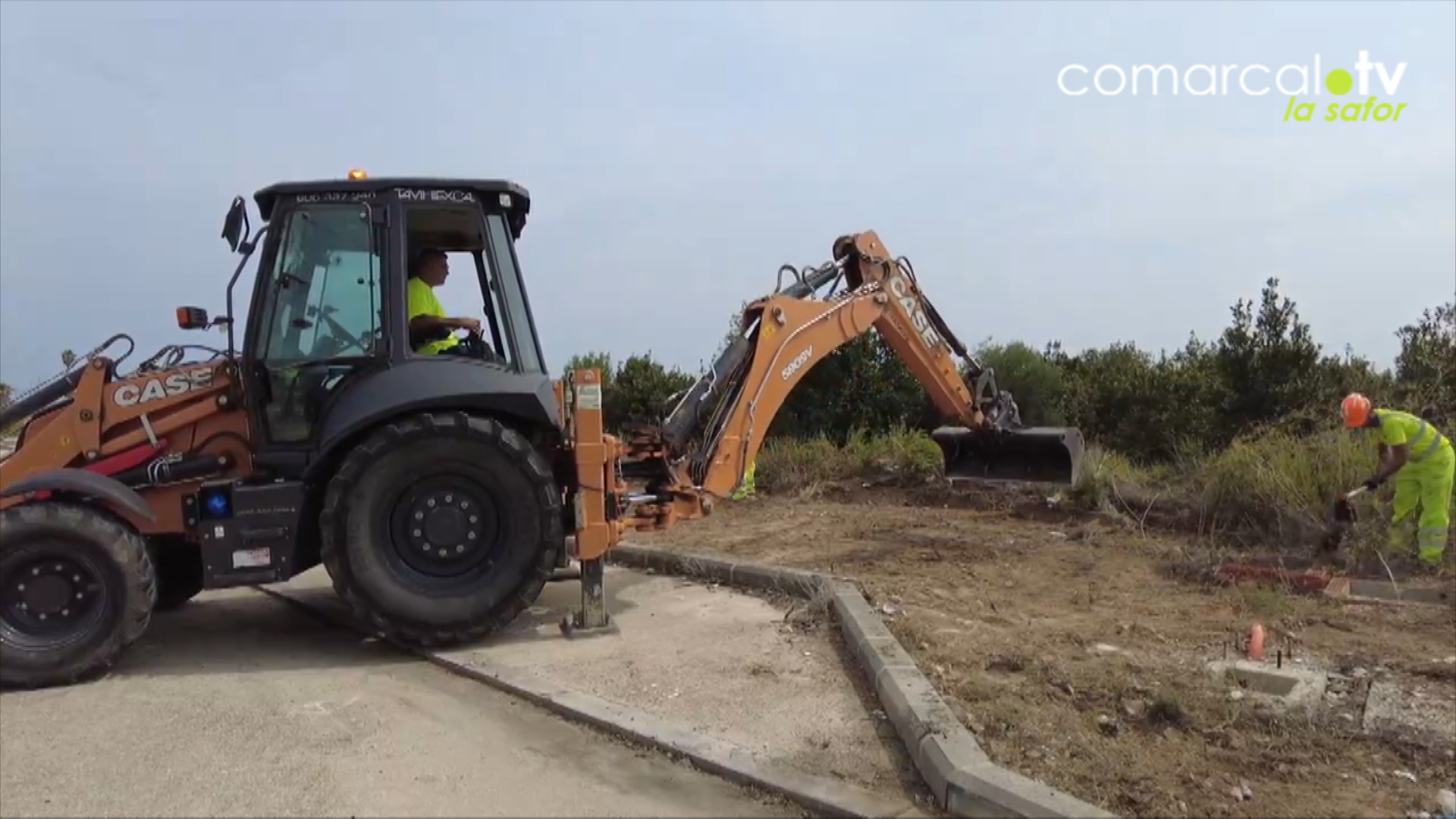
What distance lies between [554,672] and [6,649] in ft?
9.20

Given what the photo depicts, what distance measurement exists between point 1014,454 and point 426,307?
633 centimetres

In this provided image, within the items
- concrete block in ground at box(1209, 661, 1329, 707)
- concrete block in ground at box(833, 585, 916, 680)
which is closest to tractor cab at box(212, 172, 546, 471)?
concrete block in ground at box(833, 585, 916, 680)

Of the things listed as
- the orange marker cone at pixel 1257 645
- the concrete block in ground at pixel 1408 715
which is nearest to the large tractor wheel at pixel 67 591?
the orange marker cone at pixel 1257 645

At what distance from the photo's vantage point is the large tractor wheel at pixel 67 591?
5957mm

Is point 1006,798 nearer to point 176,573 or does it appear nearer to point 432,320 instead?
point 432,320

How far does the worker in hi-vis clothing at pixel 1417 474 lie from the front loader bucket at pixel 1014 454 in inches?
95.1

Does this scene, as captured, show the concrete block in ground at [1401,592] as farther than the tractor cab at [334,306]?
Yes

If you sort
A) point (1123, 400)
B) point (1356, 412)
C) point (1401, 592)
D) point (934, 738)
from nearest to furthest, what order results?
point (934, 738) < point (1401, 592) < point (1356, 412) < point (1123, 400)

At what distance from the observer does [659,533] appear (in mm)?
10656

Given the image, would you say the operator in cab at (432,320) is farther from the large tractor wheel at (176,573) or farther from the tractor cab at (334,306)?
the large tractor wheel at (176,573)

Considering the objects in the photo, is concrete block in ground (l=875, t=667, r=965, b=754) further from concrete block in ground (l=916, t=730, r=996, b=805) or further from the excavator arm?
the excavator arm

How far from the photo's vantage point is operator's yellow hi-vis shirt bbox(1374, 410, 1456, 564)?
28.7ft

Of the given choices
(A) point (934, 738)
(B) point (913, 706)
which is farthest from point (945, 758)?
(B) point (913, 706)

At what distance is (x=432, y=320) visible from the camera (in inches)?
274
